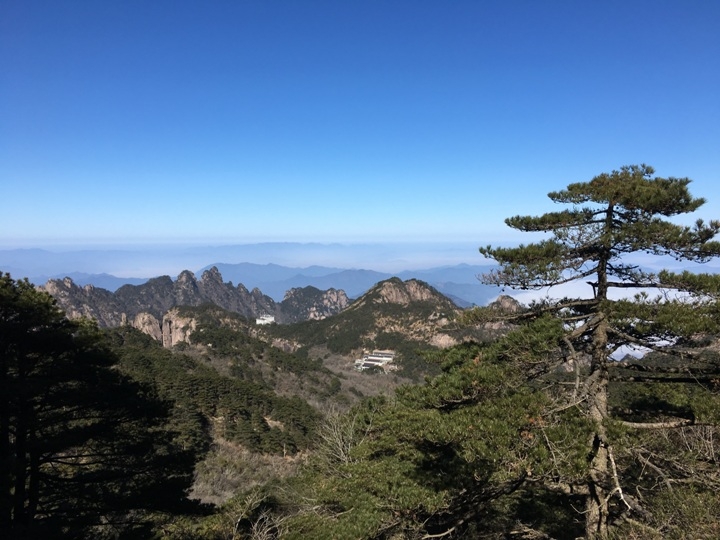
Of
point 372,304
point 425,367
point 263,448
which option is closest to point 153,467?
point 263,448

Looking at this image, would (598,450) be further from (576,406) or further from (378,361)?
(378,361)

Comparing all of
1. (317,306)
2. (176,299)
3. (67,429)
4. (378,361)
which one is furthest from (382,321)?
(176,299)

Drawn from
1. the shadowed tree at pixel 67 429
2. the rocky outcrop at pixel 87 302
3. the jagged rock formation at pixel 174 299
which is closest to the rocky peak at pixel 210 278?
the jagged rock formation at pixel 174 299

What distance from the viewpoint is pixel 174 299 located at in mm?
171125

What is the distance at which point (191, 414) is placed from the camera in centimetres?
3148

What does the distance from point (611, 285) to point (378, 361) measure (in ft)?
274

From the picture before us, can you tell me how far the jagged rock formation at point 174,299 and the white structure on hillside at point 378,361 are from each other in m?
61.0

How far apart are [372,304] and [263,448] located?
A: 86.7m

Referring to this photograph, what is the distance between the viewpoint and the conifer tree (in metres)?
5.60

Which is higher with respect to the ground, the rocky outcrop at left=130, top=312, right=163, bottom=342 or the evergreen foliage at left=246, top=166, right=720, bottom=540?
the evergreen foliage at left=246, top=166, right=720, bottom=540

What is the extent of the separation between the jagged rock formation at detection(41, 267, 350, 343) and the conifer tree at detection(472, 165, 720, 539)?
414 ft

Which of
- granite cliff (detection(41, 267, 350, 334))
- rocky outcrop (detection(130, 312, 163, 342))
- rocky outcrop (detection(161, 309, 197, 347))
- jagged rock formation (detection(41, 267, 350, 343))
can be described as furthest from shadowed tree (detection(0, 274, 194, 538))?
jagged rock formation (detection(41, 267, 350, 343))

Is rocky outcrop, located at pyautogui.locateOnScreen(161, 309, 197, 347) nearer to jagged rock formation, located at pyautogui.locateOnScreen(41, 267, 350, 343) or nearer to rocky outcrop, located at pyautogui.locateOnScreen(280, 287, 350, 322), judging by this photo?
jagged rock formation, located at pyautogui.locateOnScreen(41, 267, 350, 343)

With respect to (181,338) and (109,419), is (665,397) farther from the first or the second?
(181,338)
